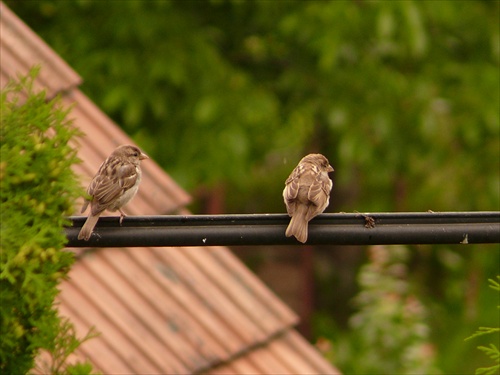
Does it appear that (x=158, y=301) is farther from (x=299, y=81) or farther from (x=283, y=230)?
(x=299, y=81)

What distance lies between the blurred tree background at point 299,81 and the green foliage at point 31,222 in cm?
594

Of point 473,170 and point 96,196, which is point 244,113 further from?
point 96,196

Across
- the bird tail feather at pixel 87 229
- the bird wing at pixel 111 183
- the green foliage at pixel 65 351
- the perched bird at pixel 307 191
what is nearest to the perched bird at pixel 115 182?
the bird wing at pixel 111 183

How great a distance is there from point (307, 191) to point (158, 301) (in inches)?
56.6

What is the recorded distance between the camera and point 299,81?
38.5 ft

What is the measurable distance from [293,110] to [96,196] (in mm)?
5918

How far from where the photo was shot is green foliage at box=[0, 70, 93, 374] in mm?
4352

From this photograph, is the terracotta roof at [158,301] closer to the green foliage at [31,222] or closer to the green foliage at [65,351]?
the green foliage at [65,351]

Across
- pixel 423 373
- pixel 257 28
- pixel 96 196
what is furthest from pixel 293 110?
pixel 96 196

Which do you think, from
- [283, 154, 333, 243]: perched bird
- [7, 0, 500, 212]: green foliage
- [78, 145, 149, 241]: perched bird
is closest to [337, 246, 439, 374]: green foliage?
[7, 0, 500, 212]: green foliage

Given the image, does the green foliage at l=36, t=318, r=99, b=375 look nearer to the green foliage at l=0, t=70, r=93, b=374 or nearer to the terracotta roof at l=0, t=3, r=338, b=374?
the green foliage at l=0, t=70, r=93, b=374

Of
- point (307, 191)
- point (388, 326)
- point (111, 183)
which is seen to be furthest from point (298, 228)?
point (388, 326)

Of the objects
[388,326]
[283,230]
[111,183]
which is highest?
[388,326]

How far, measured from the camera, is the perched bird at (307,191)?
17.5 feet
